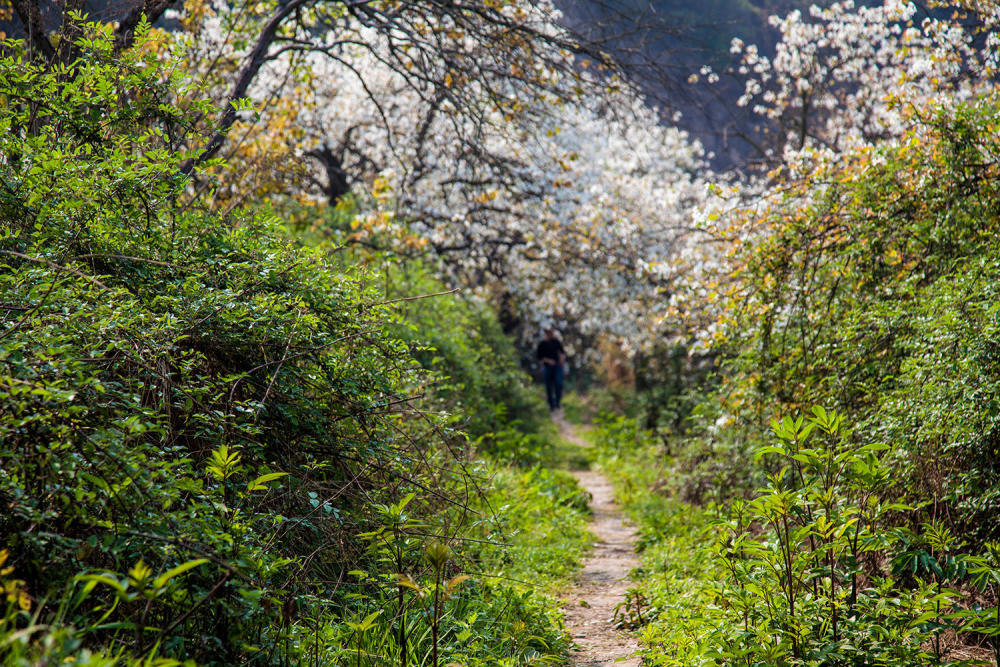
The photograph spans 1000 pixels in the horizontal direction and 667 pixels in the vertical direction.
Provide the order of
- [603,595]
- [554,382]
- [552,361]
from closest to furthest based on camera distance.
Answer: [603,595] < [552,361] < [554,382]

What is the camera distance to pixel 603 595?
505cm

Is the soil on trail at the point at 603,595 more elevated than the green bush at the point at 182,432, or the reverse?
the green bush at the point at 182,432

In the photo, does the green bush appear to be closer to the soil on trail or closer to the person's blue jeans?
the soil on trail

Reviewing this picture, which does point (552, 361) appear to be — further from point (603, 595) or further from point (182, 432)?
point (182, 432)

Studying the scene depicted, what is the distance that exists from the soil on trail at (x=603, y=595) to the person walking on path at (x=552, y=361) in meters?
9.67

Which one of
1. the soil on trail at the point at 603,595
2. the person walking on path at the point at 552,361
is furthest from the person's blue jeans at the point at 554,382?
the soil on trail at the point at 603,595

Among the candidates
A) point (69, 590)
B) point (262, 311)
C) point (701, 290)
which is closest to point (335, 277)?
point (262, 311)

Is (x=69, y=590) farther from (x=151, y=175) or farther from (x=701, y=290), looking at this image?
(x=701, y=290)

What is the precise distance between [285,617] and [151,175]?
2.26m

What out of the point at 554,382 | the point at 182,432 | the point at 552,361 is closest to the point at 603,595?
the point at 182,432

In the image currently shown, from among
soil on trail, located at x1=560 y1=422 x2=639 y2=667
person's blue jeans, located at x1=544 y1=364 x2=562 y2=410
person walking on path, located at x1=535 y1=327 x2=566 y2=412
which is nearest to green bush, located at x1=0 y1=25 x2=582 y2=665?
soil on trail, located at x1=560 y1=422 x2=639 y2=667

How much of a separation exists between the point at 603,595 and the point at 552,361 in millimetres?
12898

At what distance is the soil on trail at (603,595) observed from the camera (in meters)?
3.93

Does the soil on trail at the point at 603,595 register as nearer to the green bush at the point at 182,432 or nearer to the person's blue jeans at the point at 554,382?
the green bush at the point at 182,432
